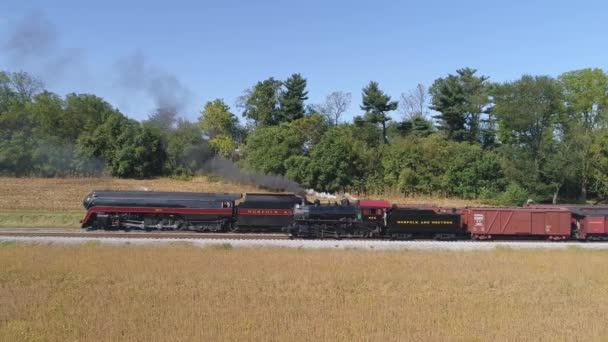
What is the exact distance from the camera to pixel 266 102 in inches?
2918

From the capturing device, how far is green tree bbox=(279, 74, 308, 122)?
71.0m

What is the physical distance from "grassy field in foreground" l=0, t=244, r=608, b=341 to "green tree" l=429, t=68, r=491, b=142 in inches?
1745

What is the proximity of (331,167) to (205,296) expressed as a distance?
40497 millimetres

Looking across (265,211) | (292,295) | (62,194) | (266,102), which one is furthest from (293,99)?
(292,295)

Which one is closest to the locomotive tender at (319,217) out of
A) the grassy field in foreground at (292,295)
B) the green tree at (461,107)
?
the grassy field in foreground at (292,295)

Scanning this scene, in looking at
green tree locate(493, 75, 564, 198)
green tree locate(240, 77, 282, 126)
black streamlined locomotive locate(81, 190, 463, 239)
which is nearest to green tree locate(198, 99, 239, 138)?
green tree locate(240, 77, 282, 126)

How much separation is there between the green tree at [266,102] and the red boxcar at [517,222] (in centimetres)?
4625

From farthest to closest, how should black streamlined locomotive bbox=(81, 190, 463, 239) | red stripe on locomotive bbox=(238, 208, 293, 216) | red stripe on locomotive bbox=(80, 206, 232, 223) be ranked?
red stripe on locomotive bbox=(238, 208, 293, 216), red stripe on locomotive bbox=(80, 206, 232, 223), black streamlined locomotive bbox=(81, 190, 463, 239)

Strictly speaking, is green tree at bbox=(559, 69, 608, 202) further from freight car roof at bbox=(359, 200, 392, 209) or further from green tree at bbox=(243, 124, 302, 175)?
freight car roof at bbox=(359, 200, 392, 209)

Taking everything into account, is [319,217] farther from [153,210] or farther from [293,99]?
[293,99]

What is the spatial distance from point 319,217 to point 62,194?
30921 millimetres

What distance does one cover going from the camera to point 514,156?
5528 centimetres

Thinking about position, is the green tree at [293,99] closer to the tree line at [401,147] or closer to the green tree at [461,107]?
the tree line at [401,147]

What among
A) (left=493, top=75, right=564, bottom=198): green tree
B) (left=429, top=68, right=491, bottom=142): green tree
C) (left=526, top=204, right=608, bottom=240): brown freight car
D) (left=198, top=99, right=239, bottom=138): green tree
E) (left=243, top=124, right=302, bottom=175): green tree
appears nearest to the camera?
(left=526, top=204, right=608, bottom=240): brown freight car
